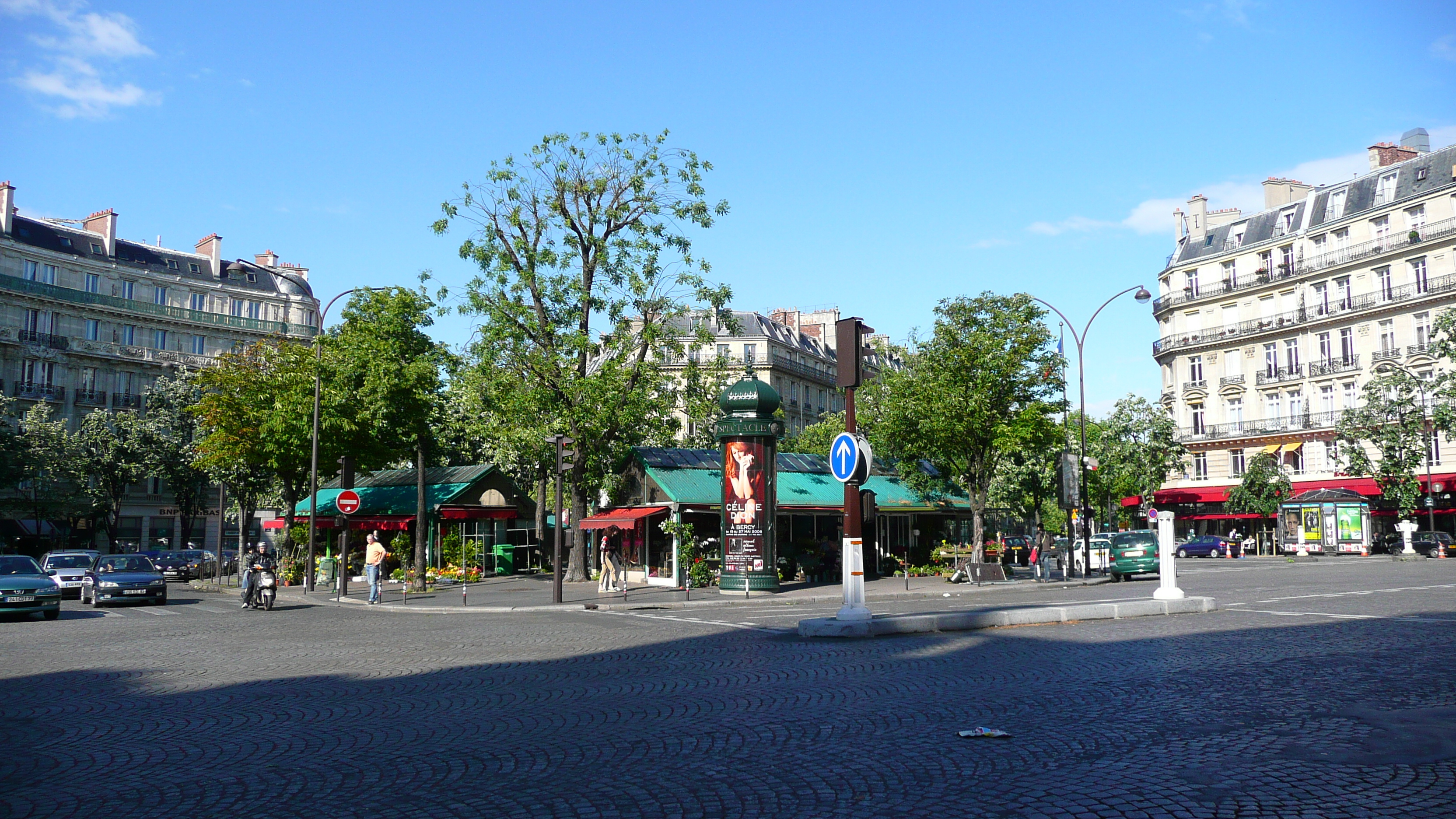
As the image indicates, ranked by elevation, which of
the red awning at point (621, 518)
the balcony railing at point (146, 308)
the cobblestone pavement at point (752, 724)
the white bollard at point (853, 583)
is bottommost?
the cobblestone pavement at point (752, 724)

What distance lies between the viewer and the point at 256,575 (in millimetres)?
25125

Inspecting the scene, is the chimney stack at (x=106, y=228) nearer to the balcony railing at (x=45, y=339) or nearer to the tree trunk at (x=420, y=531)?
the balcony railing at (x=45, y=339)

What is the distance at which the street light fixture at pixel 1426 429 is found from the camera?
52188 mm

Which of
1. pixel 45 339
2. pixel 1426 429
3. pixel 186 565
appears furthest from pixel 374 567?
pixel 1426 429

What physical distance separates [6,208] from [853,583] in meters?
63.5

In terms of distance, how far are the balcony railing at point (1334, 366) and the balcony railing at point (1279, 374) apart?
0.74 metres

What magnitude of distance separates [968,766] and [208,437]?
40.2m

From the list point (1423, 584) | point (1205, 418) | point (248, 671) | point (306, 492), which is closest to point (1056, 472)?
point (1205, 418)

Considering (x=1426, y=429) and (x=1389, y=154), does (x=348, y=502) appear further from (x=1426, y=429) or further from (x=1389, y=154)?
(x=1389, y=154)

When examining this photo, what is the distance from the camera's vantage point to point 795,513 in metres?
35.1

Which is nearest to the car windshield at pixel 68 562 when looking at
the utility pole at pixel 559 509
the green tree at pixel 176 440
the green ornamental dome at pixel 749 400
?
the utility pole at pixel 559 509

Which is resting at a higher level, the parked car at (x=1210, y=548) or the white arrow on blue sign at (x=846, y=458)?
the white arrow on blue sign at (x=846, y=458)

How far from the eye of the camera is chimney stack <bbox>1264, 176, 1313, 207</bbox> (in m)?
68.1

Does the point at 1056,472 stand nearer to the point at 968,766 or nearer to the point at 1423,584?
the point at 1423,584
